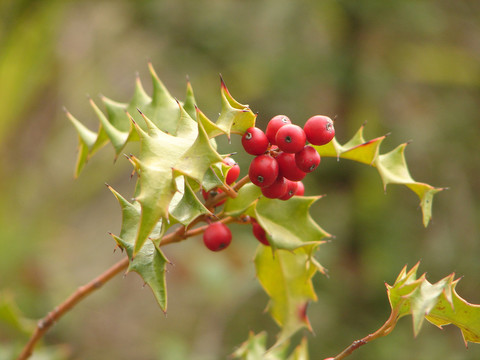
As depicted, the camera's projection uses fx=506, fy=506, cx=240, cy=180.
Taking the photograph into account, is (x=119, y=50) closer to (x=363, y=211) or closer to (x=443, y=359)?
→ (x=363, y=211)

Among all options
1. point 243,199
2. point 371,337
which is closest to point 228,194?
point 243,199

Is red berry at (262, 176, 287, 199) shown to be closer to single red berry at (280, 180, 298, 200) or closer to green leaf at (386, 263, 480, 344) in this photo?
single red berry at (280, 180, 298, 200)

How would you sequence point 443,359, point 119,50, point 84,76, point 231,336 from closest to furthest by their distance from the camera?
point 443,359
point 231,336
point 84,76
point 119,50

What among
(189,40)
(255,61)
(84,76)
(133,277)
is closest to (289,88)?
(255,61)

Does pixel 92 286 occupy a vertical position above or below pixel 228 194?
below

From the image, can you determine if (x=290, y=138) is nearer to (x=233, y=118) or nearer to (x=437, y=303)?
(x=233, y=118)

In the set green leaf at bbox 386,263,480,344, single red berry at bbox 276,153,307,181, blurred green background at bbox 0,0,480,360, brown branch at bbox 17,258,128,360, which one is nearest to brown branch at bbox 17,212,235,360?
brown branch at bbox 17,258,128,360

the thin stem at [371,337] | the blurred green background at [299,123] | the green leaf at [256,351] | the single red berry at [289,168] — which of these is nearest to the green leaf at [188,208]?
the single red berry at [289,168]
